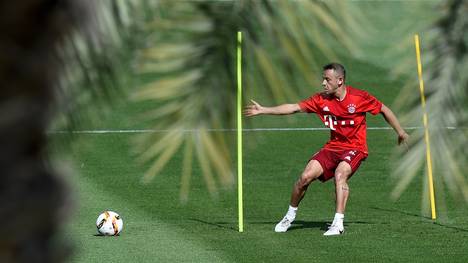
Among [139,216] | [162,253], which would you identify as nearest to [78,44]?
[162,253]

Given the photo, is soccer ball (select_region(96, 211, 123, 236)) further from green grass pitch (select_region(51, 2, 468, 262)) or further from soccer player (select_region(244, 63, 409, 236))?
soccer player (select_region(244, 63, 409, 236))

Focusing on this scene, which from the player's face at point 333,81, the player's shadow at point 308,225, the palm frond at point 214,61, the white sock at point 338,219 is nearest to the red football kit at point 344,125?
the player's face at point 333,81

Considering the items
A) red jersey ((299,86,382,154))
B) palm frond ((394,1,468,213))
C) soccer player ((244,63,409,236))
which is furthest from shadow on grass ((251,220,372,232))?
palm frond ((394,1,468,213))

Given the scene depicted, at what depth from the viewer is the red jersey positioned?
45.8ft

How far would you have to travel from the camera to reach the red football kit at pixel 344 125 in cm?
1401

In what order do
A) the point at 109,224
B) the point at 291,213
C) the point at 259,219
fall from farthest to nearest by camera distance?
the point at 259,219, the point at 291,213, the point at 109,224

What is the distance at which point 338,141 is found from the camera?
569 inches

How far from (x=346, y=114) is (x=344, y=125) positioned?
8.4 inches

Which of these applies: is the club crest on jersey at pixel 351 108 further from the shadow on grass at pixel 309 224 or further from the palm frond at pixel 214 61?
the palm frond at pixel 214 61

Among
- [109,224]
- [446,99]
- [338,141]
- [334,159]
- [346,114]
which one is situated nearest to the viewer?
[446,99]

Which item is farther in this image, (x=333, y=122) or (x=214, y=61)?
(x=333, y=122)

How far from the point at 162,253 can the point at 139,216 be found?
2265 millimetres

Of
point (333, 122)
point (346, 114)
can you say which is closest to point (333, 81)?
point (346, 114)

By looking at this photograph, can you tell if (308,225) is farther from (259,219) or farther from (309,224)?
(259,219)
